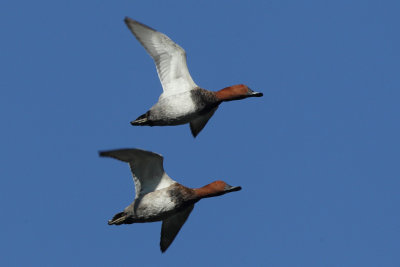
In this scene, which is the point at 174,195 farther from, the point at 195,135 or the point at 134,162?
the point at 195,135

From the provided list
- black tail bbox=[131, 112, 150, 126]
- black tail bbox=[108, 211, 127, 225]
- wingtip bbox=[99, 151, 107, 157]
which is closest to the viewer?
wingtip bbox=[99, 151, 107, 157]

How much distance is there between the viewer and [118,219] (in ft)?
64.2

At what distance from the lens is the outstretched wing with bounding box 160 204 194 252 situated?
67.7 ft

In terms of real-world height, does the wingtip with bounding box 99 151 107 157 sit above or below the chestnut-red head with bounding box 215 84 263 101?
below

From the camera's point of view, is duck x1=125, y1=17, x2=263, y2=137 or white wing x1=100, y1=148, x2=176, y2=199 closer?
white wing x1=100, y1=148, x2=176, y2=199

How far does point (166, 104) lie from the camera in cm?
2020

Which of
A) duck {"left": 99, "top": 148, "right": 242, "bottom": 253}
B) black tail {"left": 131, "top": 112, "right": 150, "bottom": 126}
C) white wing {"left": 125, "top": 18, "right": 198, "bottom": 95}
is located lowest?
duck {"left": 99, "top": 148, "right": 242, "bottom": 253}

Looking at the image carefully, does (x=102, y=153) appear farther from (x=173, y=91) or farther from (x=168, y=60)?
(x=168, y=60)

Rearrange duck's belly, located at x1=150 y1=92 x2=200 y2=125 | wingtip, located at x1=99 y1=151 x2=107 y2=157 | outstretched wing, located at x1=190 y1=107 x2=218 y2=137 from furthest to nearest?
outstretched wing, located at x1=190 y1=107 x2=218 y2=137
duck's belly, located at x1=150 y1=92 x2=200 y2=125
wingtip, located at x1=99 y1=151 x2=107 y2=157

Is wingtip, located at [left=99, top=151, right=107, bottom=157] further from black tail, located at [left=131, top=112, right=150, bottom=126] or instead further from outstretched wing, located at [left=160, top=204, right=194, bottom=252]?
outstretched wing, located at [left=160, top=204, right=194, bottom=252]

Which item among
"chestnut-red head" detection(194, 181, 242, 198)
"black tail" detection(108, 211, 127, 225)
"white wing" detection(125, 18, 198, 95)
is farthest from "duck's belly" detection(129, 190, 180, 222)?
"white wing" detection(125, 18, 198, 95)

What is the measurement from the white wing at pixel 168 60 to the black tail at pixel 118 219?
286 centimetres

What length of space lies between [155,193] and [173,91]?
242 cm

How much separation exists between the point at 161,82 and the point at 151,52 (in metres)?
0.70
